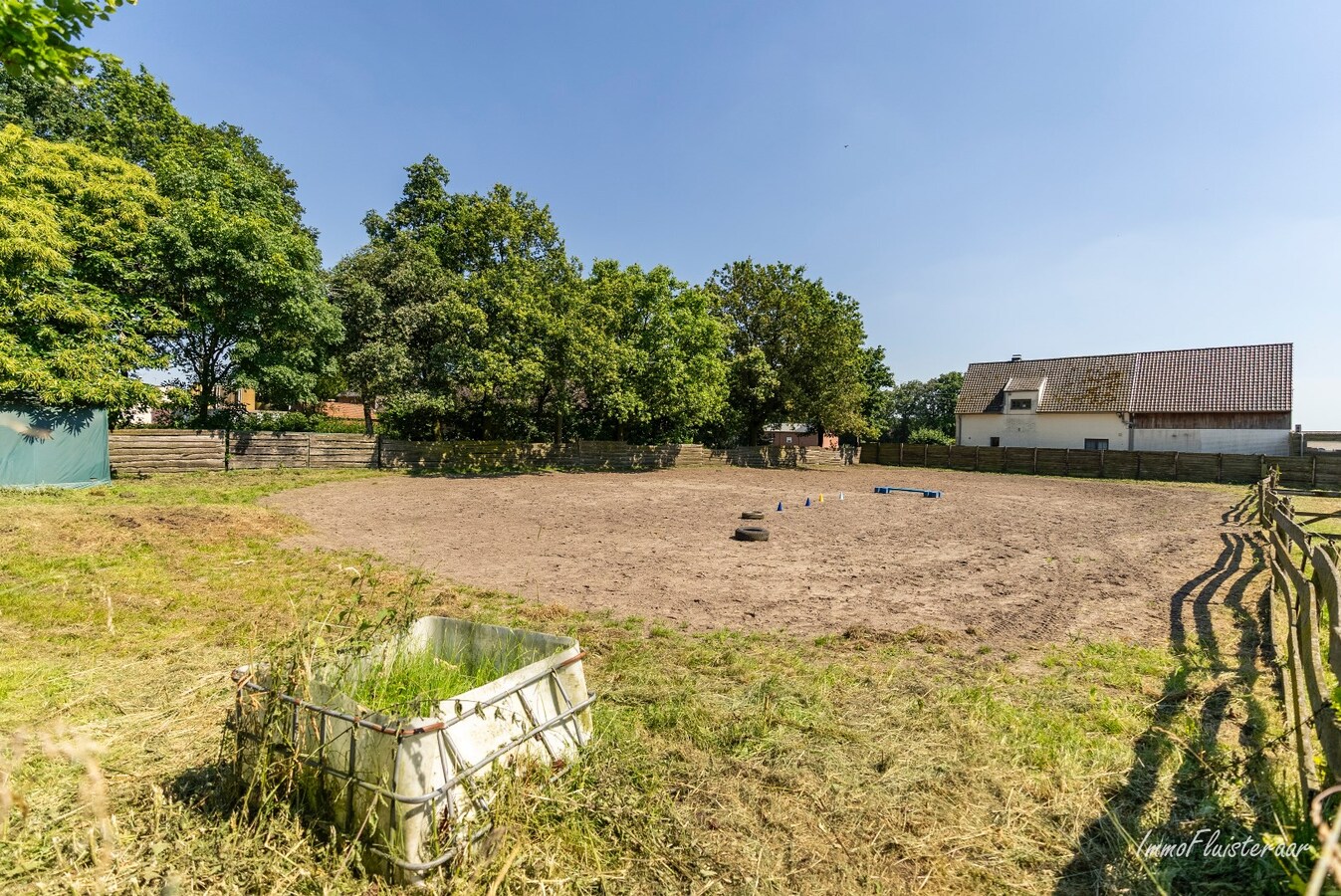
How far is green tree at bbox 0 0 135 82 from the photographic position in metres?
4.14

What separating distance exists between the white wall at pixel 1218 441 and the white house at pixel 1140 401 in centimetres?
4

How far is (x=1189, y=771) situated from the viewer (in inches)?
133

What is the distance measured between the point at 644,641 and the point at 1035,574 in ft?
20.4

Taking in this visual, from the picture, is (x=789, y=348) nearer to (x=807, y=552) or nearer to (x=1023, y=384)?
(x=1023, y=384)

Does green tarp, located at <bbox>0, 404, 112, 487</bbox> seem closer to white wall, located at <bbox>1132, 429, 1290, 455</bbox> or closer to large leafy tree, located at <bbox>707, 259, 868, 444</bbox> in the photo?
large leafy tree, located at <bbox>707, 259, 868, 444</bbox>

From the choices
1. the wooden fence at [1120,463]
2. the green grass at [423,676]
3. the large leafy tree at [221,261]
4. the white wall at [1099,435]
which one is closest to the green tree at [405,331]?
the large leafy tree at [221,261]

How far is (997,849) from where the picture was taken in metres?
2.77

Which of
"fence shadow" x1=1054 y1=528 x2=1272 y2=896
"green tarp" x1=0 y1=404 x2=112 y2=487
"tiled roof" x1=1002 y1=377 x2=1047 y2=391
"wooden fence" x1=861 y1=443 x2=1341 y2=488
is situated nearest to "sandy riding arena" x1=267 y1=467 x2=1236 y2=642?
"fence shadow" x1=1054 y1=528 x2=1272 y2=896

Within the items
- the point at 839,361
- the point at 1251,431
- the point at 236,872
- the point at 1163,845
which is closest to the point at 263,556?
the point at 236,872

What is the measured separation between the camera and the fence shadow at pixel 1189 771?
8.57ft

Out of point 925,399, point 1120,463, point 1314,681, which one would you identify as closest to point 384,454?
point 1314,681

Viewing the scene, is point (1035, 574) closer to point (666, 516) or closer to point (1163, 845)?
point (1163, 845)

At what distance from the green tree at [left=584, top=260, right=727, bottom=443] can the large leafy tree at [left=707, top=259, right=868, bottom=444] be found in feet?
11.5

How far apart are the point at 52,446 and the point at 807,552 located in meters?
18.1
